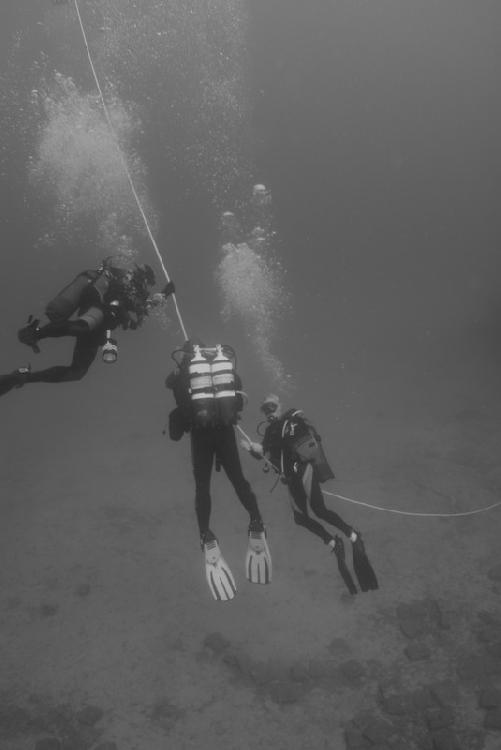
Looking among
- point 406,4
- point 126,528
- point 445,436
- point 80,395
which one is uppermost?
point 406,4

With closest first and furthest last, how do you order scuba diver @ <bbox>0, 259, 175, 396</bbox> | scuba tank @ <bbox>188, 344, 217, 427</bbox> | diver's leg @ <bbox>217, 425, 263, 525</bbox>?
scuba tank @ <bbox>188, 344, 217, 427</bbox> → scuba diver @ <bbox>0, 259, 175, 396</bbox> → diver's leg @ <bbox>217, 425, 263, 525</bbox>

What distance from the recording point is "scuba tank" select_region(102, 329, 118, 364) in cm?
511

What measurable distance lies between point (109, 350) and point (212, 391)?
1286mm

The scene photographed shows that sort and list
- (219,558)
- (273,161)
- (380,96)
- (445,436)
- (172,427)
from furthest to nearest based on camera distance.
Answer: (273,161), (380,96), (445,436), (219,558), (172,427)

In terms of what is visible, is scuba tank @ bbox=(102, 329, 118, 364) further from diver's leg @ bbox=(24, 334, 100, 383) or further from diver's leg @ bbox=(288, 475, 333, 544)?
diver's leg @ bbox=(288, 475, 333, 544)

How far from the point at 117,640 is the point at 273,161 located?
7365 centimetres

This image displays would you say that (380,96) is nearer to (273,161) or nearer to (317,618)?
(273,161)

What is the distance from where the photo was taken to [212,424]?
16.4 ft

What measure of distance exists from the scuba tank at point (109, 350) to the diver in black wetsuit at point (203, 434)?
0.64 m

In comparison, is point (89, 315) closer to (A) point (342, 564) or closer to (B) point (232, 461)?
(B) point (232, 461)

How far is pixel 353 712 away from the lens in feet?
20.8

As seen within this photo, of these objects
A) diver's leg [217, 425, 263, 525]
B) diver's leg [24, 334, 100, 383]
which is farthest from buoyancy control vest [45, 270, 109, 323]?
diver's leg [217, 425, 263, 525]

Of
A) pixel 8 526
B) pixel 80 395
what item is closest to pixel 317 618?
pixel 8 526

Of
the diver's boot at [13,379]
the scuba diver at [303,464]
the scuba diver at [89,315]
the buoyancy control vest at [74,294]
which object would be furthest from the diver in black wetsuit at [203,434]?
the diver's boot at [13,379]
